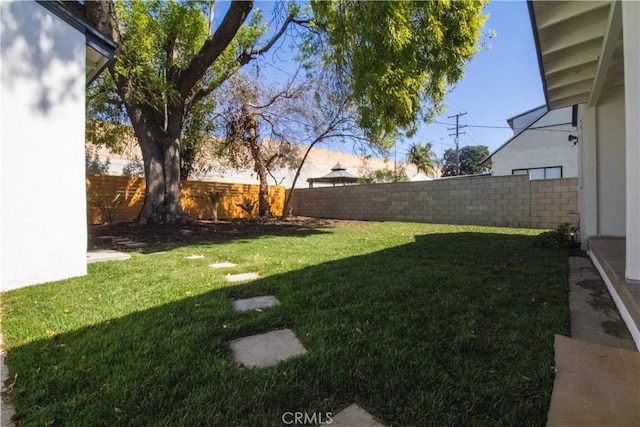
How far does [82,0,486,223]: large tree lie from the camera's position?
212 inches

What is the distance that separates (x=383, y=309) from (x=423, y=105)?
6.00 meters

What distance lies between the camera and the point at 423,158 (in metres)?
34.6

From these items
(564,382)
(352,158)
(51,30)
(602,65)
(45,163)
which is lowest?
(564,382)

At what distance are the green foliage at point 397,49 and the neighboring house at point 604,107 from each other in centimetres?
200

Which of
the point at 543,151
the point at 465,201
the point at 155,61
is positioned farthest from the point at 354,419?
the point at 543,151

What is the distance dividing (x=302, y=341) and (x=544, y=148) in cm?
1748

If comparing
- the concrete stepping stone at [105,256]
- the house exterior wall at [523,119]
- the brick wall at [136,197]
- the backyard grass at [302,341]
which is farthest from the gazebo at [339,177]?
the backyard grass at [302,341]

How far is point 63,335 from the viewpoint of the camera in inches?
86.0

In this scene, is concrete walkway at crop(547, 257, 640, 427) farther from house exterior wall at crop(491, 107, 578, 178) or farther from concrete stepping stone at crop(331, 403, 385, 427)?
house exterior wall at crop(491, 107, 578, 178)

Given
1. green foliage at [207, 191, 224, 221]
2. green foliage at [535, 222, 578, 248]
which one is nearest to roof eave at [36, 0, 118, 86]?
green foliage at [535, 222, 578, 248]

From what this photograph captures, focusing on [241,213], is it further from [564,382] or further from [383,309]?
[564,382]

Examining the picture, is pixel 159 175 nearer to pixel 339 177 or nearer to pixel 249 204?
pixel 249 204

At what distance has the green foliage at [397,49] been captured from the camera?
4.92m

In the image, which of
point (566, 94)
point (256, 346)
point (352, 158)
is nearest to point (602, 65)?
point (566, 94)
